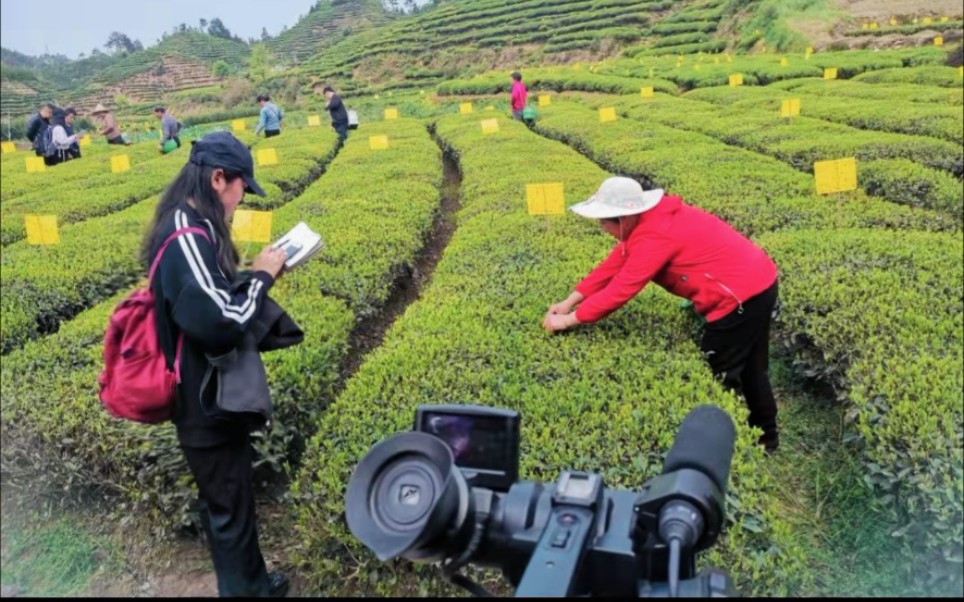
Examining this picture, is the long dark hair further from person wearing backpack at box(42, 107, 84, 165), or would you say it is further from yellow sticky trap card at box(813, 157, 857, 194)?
yellow sticky trap card at box(813, 157, 857, 194)

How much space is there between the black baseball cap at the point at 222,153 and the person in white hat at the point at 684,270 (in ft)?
5.54

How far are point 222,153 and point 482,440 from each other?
1.61 metres

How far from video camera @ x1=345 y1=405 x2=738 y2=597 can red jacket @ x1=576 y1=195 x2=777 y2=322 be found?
6.80 ft

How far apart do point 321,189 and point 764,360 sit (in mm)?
6575

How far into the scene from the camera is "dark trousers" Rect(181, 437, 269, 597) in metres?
2.65

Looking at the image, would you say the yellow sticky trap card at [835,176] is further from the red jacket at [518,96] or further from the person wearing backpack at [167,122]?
the red jacket at [518,96]

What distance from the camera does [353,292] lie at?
5.39 m

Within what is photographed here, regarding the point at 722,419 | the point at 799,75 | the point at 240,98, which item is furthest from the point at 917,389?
the point at 799,75

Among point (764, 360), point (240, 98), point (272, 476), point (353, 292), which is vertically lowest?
point (272, 476)

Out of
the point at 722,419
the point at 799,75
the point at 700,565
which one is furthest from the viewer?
the point at 799,75

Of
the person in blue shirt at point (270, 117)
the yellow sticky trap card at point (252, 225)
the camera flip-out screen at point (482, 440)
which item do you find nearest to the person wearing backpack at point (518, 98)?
the person in blue shirt at point (270, 117)

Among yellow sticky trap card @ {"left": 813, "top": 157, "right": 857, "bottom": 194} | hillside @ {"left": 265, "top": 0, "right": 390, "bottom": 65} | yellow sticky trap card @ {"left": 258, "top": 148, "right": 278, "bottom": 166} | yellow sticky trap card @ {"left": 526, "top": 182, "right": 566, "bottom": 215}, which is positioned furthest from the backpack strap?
yellow sticky trap card @ {"left": 258, "top": 148, "right": 278, "bottom": 166}

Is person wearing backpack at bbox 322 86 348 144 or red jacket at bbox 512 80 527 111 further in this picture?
red jacket at bbox 512 80 527 111

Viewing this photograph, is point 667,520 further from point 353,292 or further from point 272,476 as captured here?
point 353,292
